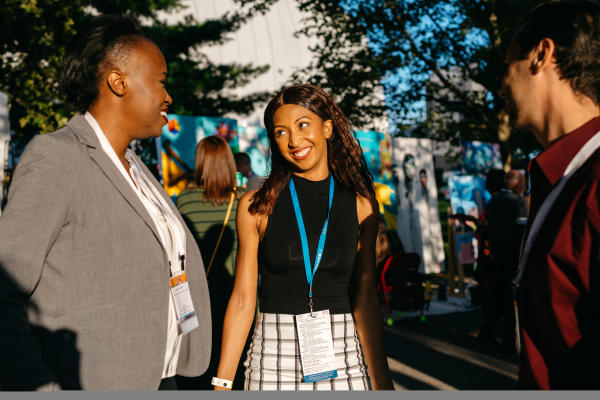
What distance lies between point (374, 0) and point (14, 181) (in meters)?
12.4

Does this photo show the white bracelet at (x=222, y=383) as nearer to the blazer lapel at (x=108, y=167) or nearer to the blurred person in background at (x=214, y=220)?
the blazer lapel at (x=108, y=167)

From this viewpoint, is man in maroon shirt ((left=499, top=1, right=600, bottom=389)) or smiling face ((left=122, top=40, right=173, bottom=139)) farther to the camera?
smiling face ((left=122, top=40, right=173, bottom=139))

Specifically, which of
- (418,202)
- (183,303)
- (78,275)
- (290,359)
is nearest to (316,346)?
(290,359)

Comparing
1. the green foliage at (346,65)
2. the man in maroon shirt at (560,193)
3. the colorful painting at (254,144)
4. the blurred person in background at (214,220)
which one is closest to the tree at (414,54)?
the green foliage at (346,65)

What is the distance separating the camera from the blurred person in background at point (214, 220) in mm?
3768

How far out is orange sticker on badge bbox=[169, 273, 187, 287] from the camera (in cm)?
182

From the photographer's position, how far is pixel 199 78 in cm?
1673

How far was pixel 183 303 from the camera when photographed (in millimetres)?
1867

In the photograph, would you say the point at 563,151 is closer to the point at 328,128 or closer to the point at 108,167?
the point at 108,167

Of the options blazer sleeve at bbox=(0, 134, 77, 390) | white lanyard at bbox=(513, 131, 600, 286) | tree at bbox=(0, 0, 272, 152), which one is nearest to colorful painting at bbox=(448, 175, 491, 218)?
tree at bbox=(0, 0, 272, 152)

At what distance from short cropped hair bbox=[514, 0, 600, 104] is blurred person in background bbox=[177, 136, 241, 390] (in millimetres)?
2871

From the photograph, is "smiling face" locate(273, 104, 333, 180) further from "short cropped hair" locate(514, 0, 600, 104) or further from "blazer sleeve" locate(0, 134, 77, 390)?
"short cropped hair" locate(514, 0, 600, 104)

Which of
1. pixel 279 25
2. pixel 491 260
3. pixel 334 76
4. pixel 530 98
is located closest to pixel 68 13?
pixel 334 76

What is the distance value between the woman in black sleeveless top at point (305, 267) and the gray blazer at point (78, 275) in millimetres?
637
